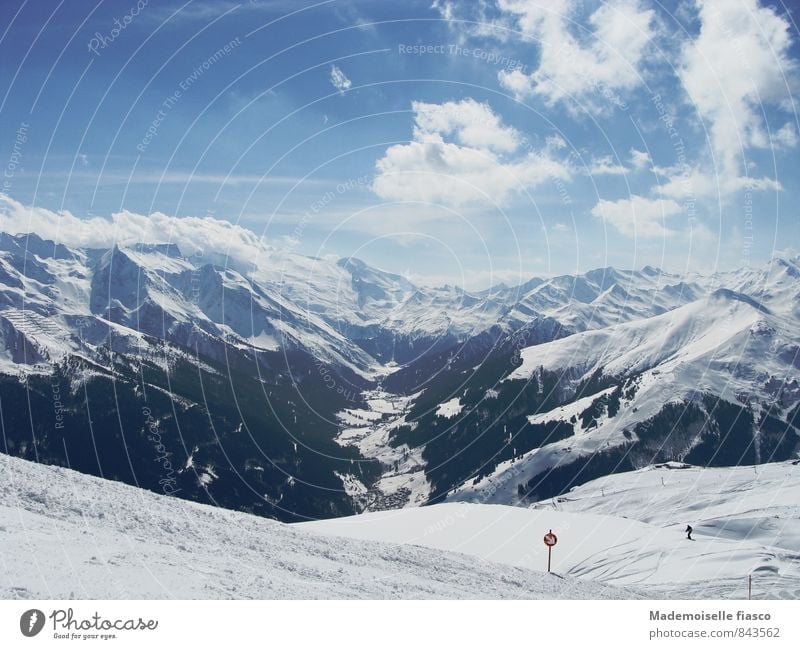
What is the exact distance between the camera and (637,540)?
182 feet

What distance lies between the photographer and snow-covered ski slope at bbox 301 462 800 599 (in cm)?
4147

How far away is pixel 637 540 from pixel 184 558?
43.0 metres

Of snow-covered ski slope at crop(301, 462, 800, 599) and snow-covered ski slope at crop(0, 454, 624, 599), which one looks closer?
snow-covered ski slope at crop(0, 454, 624, 599)

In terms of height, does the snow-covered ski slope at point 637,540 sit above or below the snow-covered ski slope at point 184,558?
below

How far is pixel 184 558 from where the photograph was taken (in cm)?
2541

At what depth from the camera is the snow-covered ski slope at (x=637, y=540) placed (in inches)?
1633

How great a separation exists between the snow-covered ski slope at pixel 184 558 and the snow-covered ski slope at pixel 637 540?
318 inches

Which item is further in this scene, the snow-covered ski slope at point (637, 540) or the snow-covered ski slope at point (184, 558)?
the snow-covered ski slope at point (637, 540)

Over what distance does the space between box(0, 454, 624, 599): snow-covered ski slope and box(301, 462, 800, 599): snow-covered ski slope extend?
809 cm

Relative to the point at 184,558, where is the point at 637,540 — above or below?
below

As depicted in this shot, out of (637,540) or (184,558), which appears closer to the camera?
(184,558)
